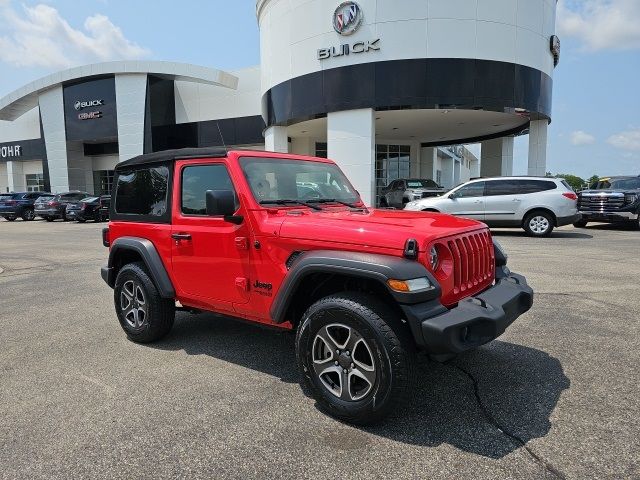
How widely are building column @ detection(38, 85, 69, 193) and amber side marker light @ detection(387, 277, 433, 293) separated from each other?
140ft

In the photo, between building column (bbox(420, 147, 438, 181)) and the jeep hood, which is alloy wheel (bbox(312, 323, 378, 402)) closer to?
the jeep hood

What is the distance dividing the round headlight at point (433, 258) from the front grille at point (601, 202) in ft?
49.7

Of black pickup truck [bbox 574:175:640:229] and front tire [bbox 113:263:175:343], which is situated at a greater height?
black pickup truck [bbox 574:175:640:229]

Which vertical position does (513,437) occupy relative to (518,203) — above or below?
below

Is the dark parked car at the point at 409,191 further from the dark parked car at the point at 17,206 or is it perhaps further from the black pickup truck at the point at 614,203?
the dark parked car at the point at 17,206

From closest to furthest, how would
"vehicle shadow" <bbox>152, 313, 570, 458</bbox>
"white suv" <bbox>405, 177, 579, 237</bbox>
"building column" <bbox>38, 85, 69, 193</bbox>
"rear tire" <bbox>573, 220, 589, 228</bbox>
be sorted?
"vehicle shadow" <bbox>152, 313, 570, 458</bbox> → "white suv" <bbox>405, 177, 579, 237</bbox> → "rear tire" <bbox>573, 220, 589, 228</bbox> → "building column" <bbox>38, 85, 69, 193</bbox>

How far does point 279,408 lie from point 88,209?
23.8 metres

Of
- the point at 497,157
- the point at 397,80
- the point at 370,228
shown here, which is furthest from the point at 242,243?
the point at 497,157

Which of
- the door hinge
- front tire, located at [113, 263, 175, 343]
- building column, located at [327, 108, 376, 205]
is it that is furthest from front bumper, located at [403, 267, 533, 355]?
building column, located at [327, 108, 376, 205]

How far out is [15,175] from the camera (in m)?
46.7

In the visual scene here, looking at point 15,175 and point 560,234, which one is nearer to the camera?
point 560,234

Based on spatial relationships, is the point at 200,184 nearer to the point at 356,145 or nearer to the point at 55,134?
the point at 356,145

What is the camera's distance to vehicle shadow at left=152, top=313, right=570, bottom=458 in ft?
9.59

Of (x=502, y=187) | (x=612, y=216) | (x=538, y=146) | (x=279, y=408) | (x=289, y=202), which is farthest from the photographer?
(x=538, y=146)
